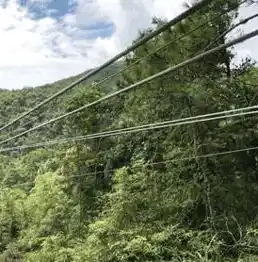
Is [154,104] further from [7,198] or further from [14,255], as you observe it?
[7,198]

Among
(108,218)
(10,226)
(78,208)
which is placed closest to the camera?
(108,218)

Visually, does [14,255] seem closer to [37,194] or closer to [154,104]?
[37,194]

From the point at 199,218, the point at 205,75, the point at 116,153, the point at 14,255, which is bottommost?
the point at 14,255

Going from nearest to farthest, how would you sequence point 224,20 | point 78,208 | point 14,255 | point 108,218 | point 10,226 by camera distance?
1. point 224,20
2. point 108,218
3. point 78,208
4. point 14,255
5. point 10,226

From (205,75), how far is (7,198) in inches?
610

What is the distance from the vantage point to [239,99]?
14.8 metres

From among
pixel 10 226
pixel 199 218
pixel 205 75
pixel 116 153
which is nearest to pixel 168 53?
pixel 205 75

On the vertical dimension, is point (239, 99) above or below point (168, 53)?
below

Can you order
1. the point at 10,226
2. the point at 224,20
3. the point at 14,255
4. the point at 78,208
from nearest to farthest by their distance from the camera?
1. the point at 224,20
2. the point at 78,208
3. the point at 14,255
4. the point at 10,226

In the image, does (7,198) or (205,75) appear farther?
(7,198)

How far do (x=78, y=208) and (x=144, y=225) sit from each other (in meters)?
7.26

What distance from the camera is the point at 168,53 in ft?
47.6

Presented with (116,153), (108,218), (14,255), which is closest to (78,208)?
(116,153)

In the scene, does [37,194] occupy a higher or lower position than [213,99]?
lower
